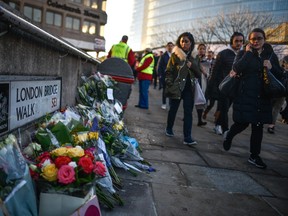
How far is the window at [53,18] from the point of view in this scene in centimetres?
4861

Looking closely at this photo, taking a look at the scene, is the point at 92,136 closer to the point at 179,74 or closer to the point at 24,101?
the point at 24,101

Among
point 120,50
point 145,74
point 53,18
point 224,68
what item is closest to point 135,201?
point 224,68

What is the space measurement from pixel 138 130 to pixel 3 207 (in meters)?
5.04

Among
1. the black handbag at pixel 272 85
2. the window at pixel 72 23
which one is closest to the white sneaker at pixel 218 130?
the black handbag at pixel 272 85

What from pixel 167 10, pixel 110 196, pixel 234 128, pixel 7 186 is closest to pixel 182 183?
pixel 110 196

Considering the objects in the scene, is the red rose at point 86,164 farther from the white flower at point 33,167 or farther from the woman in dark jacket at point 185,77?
the woman in dark jacket at point 185,77

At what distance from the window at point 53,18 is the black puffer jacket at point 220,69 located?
4608 cm

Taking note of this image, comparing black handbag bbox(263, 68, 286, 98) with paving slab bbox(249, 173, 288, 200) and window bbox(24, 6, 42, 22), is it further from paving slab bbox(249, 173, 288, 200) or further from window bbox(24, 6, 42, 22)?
window bbox(24, 6, 42, 22)

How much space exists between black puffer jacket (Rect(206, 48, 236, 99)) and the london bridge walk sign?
403cm

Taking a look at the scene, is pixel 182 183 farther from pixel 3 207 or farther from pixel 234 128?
pixel 3 207

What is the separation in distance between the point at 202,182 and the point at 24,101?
2290mm

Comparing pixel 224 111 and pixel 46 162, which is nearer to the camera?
pixel 46 162

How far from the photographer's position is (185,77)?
580 cm

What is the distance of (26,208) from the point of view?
1.99m
